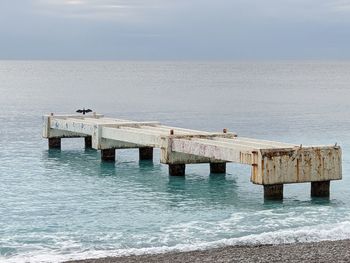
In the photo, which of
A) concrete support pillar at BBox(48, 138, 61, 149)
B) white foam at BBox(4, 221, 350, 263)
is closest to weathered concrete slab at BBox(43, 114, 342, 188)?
concrete support pillar at BBox(48, 138, 61, 149)

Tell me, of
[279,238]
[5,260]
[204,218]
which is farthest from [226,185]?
[5,260]

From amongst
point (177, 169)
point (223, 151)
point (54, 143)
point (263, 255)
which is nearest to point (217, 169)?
point (177, 169)

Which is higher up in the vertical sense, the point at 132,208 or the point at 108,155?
the point at 108,155

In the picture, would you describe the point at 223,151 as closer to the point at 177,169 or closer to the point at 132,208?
the point at 132,208

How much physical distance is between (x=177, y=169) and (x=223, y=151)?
453cm

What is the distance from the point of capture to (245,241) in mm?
19734

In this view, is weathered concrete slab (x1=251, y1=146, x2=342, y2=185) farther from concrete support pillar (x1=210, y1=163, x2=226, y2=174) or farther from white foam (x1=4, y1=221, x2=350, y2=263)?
concrete support pillar (x1=210, y1=163, x2=226, y2=174)

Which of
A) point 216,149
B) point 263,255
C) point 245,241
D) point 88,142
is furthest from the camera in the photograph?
point 88,142

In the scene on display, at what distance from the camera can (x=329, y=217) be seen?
23.3m

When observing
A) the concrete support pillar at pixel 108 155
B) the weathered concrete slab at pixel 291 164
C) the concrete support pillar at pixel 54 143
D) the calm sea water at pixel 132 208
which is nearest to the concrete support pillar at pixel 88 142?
the calm sea water at pixel 132 208

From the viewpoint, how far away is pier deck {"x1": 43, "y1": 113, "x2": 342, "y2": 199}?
2441 centimetres

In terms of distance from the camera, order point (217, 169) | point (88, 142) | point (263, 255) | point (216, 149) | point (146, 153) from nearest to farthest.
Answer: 1. point (263, 255)
2. point (216, 149)
3. point (217, 169)
4. point (146, 153)
5. point (88, 142)

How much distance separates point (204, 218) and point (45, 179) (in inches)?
390

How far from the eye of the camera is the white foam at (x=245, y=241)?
61.2 ft
